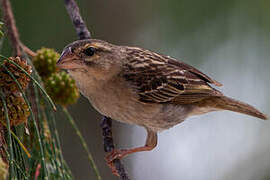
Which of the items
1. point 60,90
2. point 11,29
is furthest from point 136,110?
point 11,29

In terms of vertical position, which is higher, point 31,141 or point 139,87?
point 139,87

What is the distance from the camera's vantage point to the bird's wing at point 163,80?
12.6 feet

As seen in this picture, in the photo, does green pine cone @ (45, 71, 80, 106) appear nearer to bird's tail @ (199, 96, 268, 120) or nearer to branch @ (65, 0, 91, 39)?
branch @ (65, 0, 91, 39)

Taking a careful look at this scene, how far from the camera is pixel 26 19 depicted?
4.93 meters

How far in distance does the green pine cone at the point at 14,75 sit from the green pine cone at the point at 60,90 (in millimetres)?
609

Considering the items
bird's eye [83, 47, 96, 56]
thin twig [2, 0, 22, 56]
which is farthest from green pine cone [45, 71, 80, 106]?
bird's eye [83, 47, 96, 56]

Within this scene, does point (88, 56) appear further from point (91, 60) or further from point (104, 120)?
point (104, 120)

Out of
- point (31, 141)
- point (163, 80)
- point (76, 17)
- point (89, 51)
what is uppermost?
point (76, 17)

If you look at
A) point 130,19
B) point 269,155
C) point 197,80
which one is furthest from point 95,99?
point 130,19

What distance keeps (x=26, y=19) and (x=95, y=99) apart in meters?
1.88

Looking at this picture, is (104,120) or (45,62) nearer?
(45,62)

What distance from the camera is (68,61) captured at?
10.1ft

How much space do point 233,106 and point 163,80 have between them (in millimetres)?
763

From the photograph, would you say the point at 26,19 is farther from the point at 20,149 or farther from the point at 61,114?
the point at 20,149
